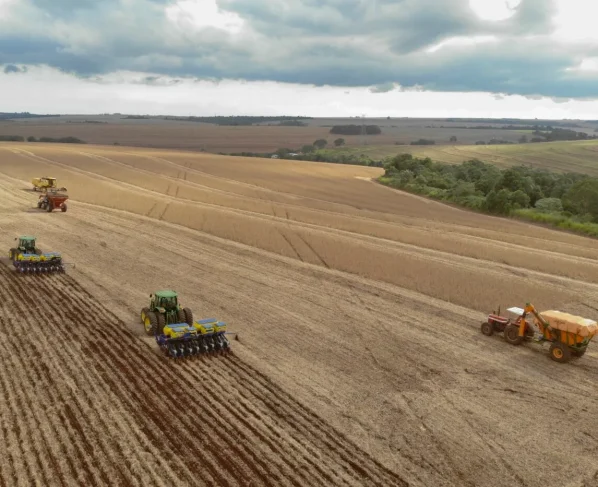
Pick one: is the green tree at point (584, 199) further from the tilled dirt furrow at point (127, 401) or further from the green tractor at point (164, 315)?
the tilled dirt furrow at point (127, 401)

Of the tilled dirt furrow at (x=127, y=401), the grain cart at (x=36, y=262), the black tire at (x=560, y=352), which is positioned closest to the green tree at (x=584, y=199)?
the black tire at (x=560, y=352)

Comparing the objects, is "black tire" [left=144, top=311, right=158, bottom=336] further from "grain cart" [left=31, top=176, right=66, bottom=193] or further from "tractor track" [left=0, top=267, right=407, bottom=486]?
"grain cart" [left=31, top=176, right=66, bottom=193]

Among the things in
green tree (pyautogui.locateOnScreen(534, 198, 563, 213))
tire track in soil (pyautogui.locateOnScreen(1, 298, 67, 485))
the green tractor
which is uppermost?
green tree (pyautogui.locateOnScreen(534, 198, 563, 213))

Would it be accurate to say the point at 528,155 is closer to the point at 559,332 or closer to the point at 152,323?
the point at 559,332

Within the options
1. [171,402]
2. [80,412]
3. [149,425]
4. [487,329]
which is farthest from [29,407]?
[487,329]

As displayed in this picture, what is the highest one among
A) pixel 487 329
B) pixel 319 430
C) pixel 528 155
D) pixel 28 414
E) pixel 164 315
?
pixel 528 155

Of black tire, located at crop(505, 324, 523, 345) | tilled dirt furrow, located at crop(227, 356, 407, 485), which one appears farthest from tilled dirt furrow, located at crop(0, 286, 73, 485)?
black tire, located at crop(505, 324, 523, 345)
